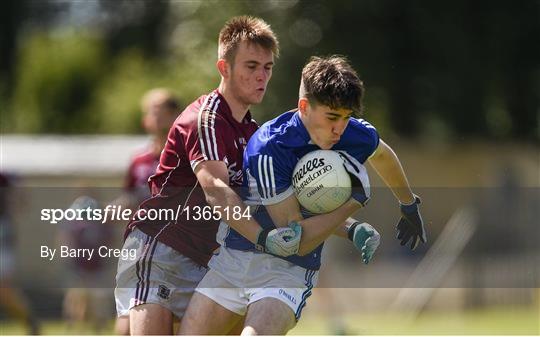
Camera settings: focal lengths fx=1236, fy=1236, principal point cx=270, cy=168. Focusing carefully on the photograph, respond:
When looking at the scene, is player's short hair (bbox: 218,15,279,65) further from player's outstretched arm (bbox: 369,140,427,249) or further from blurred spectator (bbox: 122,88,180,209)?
blurred spectator (bbox: 122,88,180,209)

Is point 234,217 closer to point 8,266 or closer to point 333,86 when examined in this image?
point 333,86

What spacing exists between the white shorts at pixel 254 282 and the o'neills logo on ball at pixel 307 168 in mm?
446

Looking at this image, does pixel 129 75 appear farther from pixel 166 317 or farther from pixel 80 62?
pixel 166 317

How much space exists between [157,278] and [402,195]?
56.5 inches

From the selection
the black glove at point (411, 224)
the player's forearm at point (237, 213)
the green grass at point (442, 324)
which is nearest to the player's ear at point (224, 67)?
the player's forearm at point (237, 213)

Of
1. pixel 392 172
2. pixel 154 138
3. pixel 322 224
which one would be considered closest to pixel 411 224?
pixel 392 172

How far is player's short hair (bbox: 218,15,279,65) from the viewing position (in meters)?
6.59

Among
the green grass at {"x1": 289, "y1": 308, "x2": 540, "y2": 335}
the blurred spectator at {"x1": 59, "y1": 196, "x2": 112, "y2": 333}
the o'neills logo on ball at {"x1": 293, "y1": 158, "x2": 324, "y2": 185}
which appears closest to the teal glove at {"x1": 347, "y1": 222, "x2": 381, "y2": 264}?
the o'neills logo on ball at {"x1": 293, "y1": 158, "x2": 324, "y2": 185}

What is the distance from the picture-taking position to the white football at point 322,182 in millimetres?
6180

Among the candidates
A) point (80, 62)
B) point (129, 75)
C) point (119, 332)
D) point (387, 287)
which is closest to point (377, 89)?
point (387, 287)

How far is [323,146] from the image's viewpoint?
246 inches

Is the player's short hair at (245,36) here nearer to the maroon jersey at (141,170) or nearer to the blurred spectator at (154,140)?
the blurred spectator at (154,140)

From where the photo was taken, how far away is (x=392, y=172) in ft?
22.4

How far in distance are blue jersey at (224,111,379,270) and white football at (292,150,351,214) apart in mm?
54
